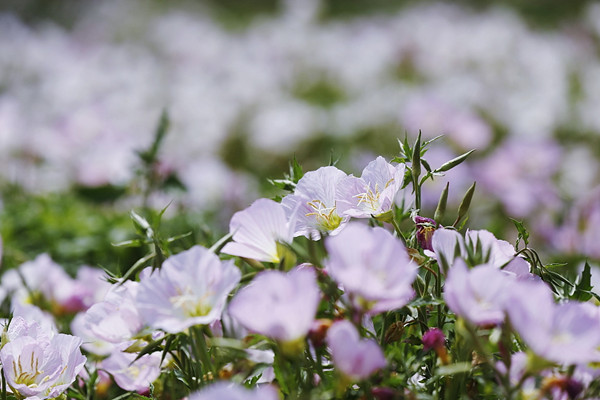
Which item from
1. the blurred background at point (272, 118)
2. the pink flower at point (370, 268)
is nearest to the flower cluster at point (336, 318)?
the pink flower at point (370, 268)

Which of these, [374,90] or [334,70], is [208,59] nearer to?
[334,70]

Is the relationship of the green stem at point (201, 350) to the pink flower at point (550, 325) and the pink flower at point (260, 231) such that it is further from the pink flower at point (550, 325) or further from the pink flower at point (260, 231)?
the pink flower at point (550, 325)

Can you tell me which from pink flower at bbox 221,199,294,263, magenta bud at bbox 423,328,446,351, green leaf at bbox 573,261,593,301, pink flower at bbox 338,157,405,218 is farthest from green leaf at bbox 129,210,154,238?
green leaf at bbox 573,261,593,301

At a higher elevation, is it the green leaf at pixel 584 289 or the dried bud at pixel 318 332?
the dried bud at pixel 318 332

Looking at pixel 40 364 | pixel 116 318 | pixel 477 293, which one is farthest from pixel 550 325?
pixel 40 364

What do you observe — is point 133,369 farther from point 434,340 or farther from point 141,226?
point 434,340

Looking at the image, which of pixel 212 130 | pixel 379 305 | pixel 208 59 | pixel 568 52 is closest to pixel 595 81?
pixel 568 52

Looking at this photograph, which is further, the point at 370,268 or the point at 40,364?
the point at 40,364

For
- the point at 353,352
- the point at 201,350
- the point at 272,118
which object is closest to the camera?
the point at 353,352

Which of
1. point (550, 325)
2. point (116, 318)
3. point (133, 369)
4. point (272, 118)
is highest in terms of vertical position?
point (550, 325)
